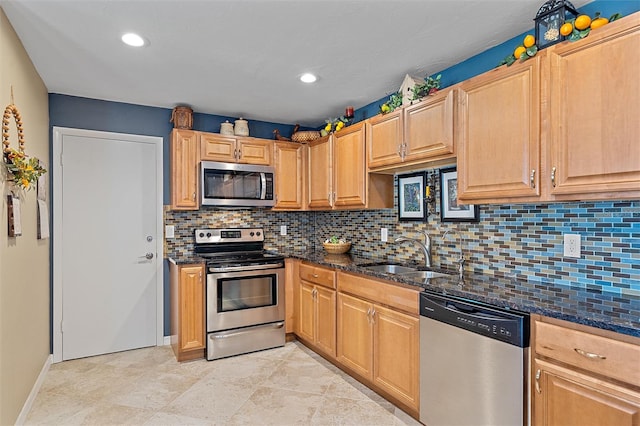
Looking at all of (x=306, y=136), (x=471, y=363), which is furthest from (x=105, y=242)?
(x=471, y=363)

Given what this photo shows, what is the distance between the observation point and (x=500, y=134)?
2084 millimetres

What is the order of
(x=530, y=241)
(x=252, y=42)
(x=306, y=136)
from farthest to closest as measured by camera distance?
(x=306, y=136)
(x=252, y=42)
(x=530, y=241)

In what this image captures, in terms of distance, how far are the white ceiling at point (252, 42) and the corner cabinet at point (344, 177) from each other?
45 cm

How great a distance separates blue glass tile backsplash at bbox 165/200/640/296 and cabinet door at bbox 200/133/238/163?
66cm

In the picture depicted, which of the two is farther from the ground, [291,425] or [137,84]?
[137,84]

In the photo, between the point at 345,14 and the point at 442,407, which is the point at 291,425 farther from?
the point at 345,14

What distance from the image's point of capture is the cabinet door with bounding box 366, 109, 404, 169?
282 centimetres

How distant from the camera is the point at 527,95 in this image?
6.40 ft

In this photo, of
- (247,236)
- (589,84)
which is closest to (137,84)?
(247,236)

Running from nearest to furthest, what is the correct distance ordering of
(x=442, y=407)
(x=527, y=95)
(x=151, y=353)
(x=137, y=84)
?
(x=527, y=95), (x=442, y=407), (x=137, y=84), (x=151, y=353)

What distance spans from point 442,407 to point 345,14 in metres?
2.24

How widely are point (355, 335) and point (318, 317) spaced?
59 cm

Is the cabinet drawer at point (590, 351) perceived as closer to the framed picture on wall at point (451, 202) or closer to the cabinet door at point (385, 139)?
the framed picture on wall at point (451, 202)

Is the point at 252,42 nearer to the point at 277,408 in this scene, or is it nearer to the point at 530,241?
the point at 530,241
